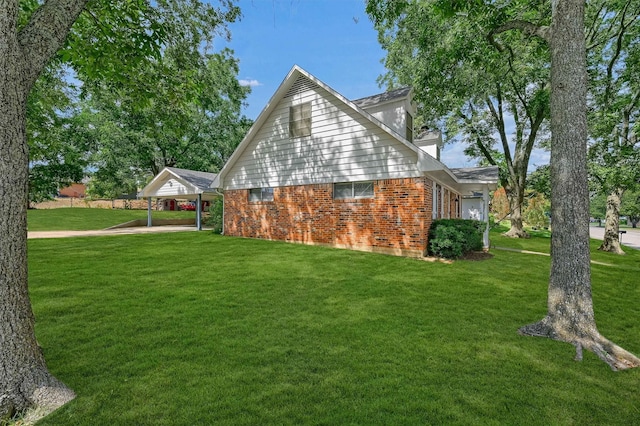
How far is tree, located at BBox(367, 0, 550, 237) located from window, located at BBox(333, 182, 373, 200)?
3.57m

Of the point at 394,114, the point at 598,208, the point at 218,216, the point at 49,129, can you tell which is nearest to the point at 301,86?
the point at 394,114

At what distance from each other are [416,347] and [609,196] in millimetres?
20012

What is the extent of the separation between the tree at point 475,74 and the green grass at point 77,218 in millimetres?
24126

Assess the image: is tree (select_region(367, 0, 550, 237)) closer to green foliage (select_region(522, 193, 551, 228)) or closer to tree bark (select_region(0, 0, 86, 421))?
tree bark (select_region(0, 0, 86, 421))

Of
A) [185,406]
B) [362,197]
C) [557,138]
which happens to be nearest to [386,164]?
[362,197]

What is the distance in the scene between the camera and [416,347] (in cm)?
390

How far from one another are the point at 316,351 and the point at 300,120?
428 inches

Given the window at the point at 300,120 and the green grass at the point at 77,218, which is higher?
the window at the point at 300,120

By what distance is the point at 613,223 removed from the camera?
16219mm

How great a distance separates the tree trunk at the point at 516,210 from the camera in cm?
2023

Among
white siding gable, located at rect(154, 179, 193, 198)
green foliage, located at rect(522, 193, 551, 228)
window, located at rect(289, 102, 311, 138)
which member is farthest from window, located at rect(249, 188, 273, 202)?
green foliage, located at rect(522, 193, 551, 228)

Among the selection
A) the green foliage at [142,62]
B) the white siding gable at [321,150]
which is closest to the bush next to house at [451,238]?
the white siding gable at [321,150]

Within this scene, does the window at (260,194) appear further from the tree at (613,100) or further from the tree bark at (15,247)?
the tree at (613,100)

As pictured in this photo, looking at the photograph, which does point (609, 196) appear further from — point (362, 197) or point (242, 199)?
point (242, 199)
